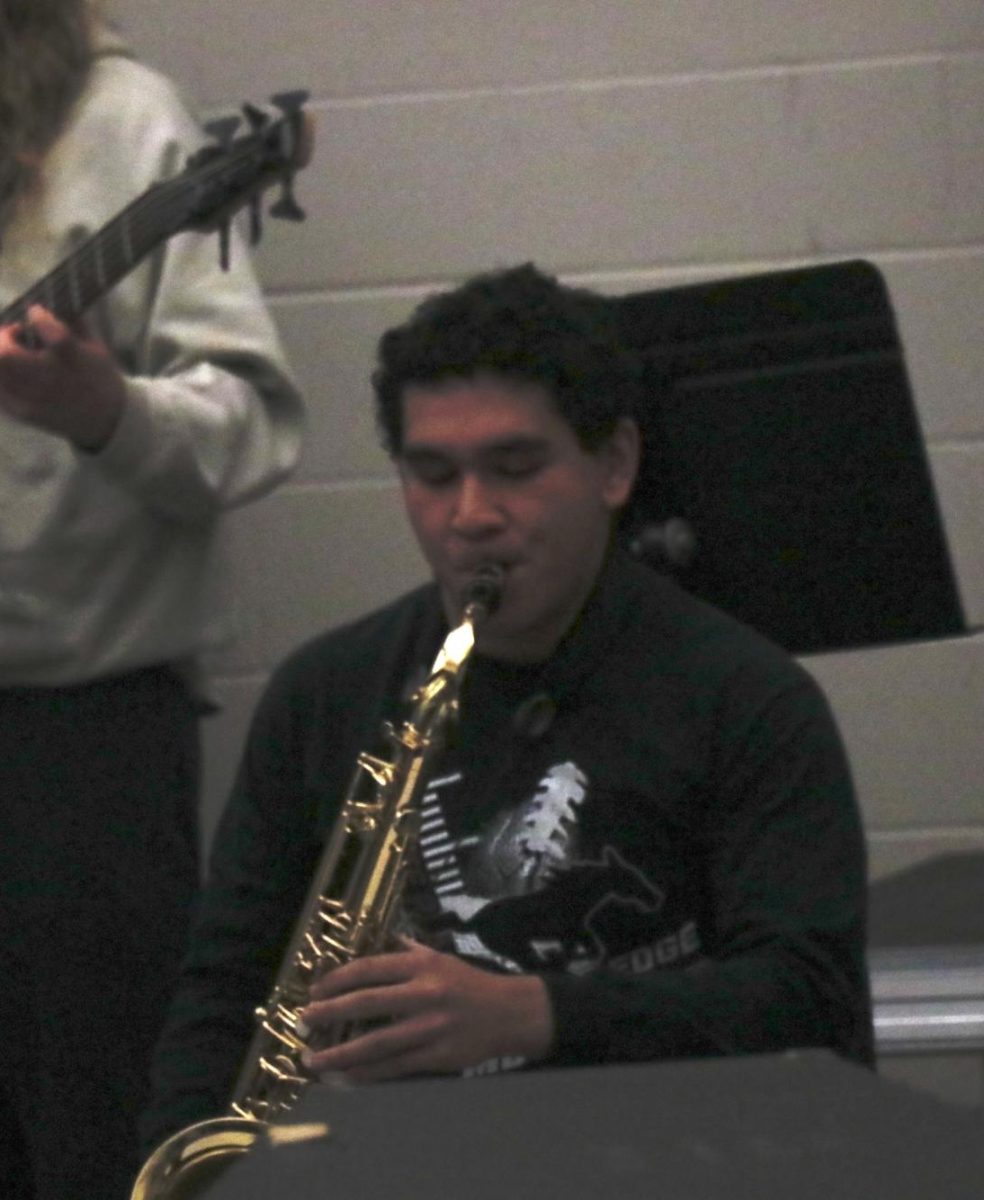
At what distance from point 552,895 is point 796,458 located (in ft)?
1.42

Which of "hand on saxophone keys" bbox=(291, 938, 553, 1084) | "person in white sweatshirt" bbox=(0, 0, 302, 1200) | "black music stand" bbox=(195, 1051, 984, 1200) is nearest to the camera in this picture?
"black music stand" bbox=(195, 1051, 984, 1200)

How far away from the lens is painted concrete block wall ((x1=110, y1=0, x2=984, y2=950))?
7.94 feet

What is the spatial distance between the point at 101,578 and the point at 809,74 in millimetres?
1004

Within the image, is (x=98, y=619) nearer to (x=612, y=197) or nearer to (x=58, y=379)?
(x=58, y=379)

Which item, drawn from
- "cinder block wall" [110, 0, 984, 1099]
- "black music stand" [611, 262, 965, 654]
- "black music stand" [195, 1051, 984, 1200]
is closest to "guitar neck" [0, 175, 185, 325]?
"black music stand" [611, 262, 965, 654]

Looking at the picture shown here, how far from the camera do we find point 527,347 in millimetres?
1597

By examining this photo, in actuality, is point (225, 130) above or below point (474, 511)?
above

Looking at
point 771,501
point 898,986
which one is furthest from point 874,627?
point 898,986

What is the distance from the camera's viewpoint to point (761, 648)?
1553mm

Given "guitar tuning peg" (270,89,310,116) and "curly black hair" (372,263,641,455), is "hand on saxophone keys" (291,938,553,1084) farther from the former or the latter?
"guitar tuning peg" (270,89,310,116)

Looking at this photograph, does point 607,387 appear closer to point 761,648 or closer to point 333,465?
point 761,648

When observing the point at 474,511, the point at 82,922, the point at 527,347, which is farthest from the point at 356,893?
the point at 82,922

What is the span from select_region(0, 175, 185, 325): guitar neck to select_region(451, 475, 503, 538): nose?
1.47 ft

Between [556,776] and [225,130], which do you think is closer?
[556,776]
